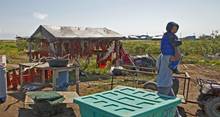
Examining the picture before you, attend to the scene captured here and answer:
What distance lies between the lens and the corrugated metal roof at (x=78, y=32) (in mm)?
12612

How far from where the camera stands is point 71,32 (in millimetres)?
13289

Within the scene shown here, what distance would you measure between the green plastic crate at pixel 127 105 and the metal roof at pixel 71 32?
372 inches

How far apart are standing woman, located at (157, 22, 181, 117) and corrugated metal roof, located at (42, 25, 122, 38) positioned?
27.6ft

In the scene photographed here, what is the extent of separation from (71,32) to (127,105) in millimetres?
10897

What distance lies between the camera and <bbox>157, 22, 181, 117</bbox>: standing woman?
4367 millimetres

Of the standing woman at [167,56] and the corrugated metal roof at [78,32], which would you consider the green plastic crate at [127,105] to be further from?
the corrugated metal roof at [78,32]

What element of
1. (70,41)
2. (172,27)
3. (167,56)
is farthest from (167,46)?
(70,41)

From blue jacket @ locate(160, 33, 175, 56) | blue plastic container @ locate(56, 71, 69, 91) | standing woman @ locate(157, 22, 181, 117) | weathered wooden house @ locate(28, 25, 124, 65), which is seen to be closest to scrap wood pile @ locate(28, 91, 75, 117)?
blue plastic container @ locate(56, 71, 69, 91)

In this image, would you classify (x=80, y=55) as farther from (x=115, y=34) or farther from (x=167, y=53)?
(x=167, y=53)

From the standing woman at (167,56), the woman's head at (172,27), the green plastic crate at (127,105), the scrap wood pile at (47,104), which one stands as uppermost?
the woman's head at (172,27)

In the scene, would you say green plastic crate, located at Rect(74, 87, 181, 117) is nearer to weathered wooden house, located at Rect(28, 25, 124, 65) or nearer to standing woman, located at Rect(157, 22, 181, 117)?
standing woman, located at Rect(157, 22, 181, 117)

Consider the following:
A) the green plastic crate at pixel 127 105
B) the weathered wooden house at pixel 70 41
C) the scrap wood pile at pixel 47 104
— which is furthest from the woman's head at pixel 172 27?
the weathered wooden house at pixel 70 41

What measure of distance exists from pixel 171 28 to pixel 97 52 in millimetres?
10432

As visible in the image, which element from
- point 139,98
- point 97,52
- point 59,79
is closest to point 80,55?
point 97,52
